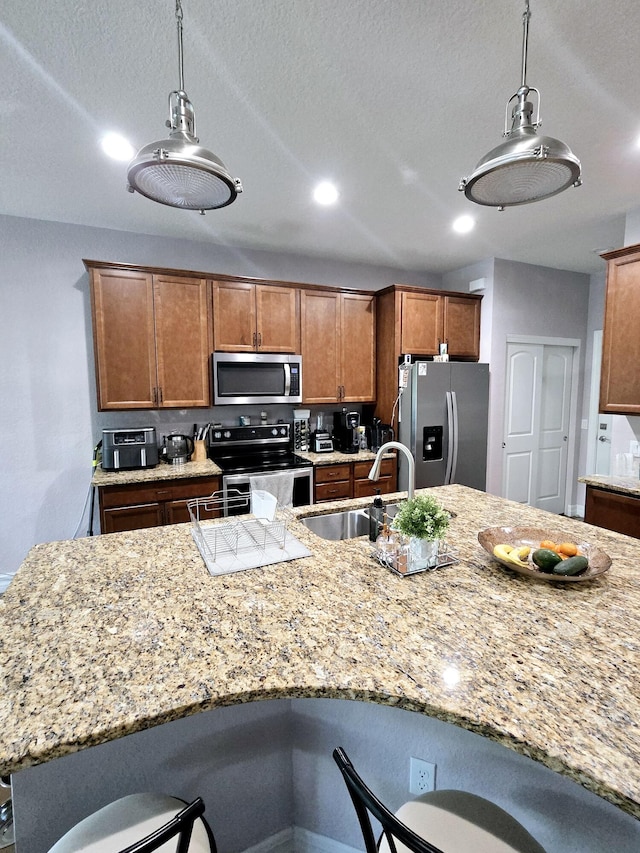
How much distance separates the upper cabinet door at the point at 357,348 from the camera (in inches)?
157

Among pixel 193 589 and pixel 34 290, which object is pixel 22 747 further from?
pixel 34 290

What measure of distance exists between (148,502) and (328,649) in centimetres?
242

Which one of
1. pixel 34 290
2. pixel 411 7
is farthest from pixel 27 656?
pixel 34 290

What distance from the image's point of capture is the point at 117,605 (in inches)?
44.5

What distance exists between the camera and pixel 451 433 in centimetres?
386

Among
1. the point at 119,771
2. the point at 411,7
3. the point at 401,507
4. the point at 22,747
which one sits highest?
the point at 411,7

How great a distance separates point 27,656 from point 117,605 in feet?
0.77

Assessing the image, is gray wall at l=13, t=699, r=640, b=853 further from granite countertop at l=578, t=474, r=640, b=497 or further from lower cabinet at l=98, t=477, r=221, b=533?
granite countertop at l=578, t=474, r=640, b=497

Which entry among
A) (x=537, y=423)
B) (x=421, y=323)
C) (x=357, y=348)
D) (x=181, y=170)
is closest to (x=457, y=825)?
(x=181, y=170)

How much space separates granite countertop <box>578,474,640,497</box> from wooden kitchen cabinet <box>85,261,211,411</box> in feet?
10.1

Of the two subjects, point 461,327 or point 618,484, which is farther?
point 461,327

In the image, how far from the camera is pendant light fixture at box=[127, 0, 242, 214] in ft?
3.65

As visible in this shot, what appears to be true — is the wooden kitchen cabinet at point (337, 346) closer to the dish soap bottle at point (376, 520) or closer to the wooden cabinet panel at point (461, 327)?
the wooden cabinet panel at point (461, 327)

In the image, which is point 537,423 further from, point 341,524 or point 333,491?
point 341,524
